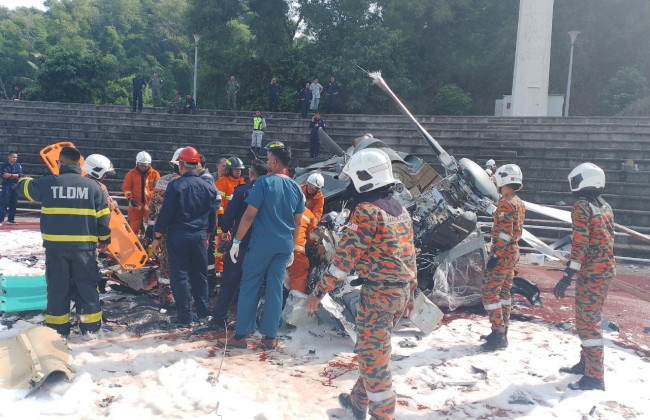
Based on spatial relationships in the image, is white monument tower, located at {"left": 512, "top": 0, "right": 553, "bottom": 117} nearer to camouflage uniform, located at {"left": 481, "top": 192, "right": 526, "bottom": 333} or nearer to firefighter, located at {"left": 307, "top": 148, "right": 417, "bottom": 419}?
camouflage uniform, located at {"left": 481, "top": 192, "right": 526, "bottom": 333}

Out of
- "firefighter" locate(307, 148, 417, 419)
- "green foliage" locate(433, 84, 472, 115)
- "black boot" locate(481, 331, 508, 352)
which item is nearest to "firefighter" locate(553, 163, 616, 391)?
"black boot" locate(481, 331, 508, 352)

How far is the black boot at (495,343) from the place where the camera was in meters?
5.01

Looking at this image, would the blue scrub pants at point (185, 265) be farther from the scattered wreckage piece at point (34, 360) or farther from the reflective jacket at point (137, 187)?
the reflective jacket at point (137, 187)

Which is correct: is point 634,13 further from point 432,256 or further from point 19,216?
point 19,216

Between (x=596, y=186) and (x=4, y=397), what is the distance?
4.78m

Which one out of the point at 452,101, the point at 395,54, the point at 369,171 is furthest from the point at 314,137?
the point at 452,101

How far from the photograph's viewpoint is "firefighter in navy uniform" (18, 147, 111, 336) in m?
4.41

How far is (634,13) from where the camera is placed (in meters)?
26.1

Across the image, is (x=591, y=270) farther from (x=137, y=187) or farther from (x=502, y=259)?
(x=137, y=187)

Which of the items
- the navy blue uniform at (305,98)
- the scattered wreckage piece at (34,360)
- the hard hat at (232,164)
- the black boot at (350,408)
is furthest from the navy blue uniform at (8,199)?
the black boot at (350,408)

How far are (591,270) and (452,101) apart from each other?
2248cm

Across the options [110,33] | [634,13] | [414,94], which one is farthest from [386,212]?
[110,33]

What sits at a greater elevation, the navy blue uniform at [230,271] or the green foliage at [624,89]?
the green foliage at [624,89]

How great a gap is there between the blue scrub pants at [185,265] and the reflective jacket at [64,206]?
0.78m
